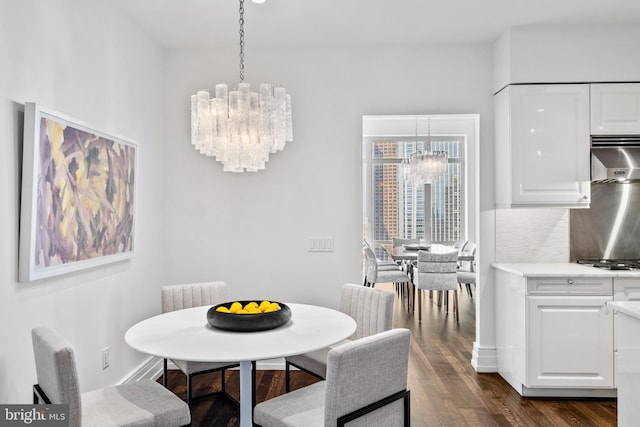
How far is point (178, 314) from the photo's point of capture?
2439 mm

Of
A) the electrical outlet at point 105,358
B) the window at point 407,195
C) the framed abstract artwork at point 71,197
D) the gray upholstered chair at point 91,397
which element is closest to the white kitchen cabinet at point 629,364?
the gray upholstered chair at point 91,397

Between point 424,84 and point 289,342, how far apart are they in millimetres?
2506

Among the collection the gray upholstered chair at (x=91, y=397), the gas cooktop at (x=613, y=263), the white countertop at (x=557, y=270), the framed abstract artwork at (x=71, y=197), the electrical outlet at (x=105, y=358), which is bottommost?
the electrical outlet at (x=105, y=358)

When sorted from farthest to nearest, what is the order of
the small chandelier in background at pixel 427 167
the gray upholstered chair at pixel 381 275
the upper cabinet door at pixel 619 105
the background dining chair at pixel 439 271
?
the small chandelier in background at pixel 427 167 < the gray upholstered chair at pixel 381 275 < the background dining chair at pixel 439 271 < the upper cabinet door at pixel 619 105

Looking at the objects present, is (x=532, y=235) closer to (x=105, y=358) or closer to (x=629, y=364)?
(x=629, y=364)

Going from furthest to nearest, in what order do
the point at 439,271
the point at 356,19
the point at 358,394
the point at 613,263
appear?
the point at 439,271 < the point at 613,263 < the point at 356,19 < the point at 358,394

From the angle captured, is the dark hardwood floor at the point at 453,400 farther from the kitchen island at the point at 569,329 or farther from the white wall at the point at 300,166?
the white wall at the point at 300,166

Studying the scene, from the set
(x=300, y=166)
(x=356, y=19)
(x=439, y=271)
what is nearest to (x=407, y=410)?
(x=300, y=166)

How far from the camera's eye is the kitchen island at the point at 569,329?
2.92 meters

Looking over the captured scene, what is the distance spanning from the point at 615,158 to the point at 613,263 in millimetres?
800

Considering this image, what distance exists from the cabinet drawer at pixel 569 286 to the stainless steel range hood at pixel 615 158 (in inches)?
30.4

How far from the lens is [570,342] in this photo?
294cm

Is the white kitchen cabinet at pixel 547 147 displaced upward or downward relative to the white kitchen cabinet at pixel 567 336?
upward

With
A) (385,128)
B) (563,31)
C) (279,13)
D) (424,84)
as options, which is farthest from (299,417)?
(385,128)
